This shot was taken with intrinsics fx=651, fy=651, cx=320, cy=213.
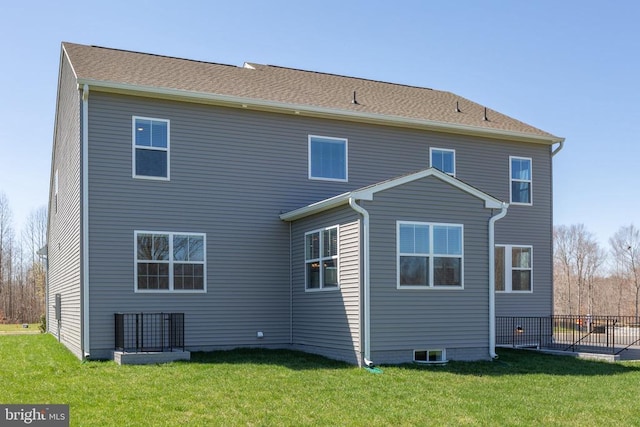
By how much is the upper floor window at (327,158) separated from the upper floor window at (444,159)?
8.10 ft

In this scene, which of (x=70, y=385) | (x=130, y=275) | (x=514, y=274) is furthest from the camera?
(x=514, y=274)

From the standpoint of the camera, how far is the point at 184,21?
13898 mm

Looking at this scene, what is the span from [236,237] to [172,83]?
3659 millimetres

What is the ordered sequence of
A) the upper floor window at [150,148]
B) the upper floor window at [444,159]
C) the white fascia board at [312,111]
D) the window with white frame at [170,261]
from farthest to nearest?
the upper floor window at [444,159]
the upper floor window at [150,148]
the window with white frame at [170,261]
the white fascia board at [312,111]

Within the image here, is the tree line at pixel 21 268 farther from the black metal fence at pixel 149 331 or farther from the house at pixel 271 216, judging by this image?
the black metal fence at pixel 149 331

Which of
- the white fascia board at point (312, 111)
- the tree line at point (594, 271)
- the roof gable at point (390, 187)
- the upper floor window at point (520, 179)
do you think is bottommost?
the tree line at point (594, 271)

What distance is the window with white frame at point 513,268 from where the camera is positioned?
675 inches

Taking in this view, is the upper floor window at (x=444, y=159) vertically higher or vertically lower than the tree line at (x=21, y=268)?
higher

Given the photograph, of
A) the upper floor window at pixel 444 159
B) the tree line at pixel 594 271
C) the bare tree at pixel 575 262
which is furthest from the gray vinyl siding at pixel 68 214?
the bare tree at pixel 575 262

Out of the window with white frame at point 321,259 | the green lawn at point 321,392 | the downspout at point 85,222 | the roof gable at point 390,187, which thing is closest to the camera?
the green lawn at point 321,392

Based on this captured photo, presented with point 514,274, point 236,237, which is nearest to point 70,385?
point 236,237

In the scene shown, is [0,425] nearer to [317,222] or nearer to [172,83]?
[317,222]

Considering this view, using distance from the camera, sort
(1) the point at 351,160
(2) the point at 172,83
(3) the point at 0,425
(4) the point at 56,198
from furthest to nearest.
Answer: (4) the point at 56,198, (1) the point at 351,160, (2) the point at 172,83, (3) the point at 0,425

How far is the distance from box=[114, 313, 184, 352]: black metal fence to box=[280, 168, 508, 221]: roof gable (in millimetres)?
3509
